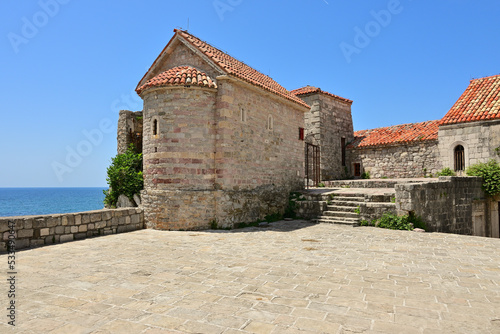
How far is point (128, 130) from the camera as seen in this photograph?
42.9 feet

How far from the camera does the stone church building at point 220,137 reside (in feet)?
33.3

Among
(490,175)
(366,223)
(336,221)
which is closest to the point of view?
(366,223)

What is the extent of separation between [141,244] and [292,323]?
5441 millimetres

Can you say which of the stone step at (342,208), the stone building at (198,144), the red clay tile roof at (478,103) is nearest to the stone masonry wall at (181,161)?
the stone building at (198,144)

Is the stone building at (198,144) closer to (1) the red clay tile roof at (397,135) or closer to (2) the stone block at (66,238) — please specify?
(2) the stone block at (66,238)

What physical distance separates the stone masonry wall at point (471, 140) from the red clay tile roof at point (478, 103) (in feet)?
1.06

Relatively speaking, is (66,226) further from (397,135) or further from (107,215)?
(397,135)

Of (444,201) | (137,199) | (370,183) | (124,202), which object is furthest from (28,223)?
(370,183)

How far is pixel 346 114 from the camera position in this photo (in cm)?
2128

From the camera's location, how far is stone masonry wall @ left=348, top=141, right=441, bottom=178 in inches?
694

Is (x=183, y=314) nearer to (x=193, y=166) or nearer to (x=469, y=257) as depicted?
(x=469, y=257)

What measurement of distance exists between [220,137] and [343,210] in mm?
5351

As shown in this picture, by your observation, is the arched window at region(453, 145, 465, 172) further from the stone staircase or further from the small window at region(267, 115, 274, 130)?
the small window at region(267, 115, 274, 130)

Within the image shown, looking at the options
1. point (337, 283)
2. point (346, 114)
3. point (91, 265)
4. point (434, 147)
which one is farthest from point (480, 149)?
point (91, 265)
